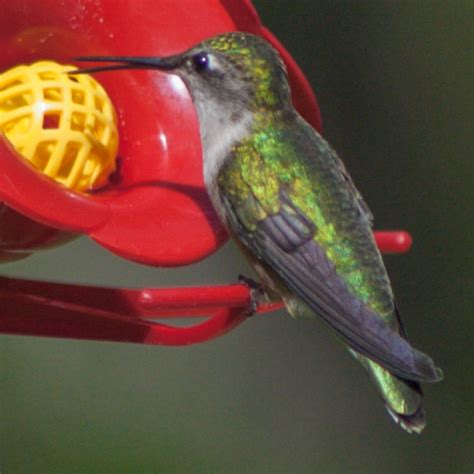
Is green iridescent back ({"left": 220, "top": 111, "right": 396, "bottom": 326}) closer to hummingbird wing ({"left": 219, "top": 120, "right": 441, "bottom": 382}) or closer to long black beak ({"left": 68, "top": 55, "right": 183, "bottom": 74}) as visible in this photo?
hummingbird wing ({"left": 219, "top": 120, "right": 441, "bottom": 382})

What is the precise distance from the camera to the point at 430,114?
653cm

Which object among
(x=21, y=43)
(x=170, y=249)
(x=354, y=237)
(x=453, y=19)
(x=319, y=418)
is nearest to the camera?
(x=170, y=249)

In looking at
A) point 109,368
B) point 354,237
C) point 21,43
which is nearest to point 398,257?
point 109,368

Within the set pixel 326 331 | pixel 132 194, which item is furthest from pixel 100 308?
pixel 326 331

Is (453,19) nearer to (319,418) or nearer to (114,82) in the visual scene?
(319,418)

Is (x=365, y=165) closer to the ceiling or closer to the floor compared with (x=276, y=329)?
closer to the ceiling

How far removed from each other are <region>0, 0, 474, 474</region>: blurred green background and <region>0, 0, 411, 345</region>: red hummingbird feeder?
2377 mm

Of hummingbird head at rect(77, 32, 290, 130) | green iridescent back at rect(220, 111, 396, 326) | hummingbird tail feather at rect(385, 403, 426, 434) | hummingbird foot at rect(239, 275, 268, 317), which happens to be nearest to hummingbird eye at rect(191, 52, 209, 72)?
hummingbird head at rect(77, 32, 290, 130)

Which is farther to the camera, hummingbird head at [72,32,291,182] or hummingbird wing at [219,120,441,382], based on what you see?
hummingbird head at [72,32,291,182]

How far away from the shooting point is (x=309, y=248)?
Result: 2877mm

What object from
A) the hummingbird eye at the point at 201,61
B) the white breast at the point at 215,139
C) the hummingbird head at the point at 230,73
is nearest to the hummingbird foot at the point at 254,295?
the white breast at the point at 215,139

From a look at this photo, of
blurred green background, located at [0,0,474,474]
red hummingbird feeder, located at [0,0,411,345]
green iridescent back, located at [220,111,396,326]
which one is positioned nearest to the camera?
red hummingbird feeder, located at [0,0,411,345]

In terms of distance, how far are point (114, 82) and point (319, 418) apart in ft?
11.2

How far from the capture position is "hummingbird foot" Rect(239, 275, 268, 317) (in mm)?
2699
